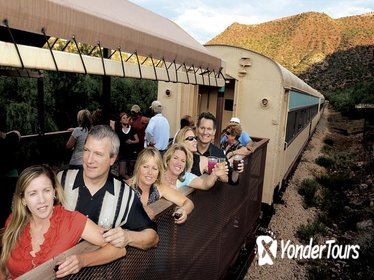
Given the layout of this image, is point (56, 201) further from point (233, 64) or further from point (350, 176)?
point (350, 176)

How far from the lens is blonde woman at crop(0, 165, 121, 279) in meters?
1.79

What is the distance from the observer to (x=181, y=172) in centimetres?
319

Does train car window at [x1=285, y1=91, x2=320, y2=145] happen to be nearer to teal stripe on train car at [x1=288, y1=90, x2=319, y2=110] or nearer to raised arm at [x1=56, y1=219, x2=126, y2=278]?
teal stripe on train car at [x1=288, y1=90, x2=319, y2=110]

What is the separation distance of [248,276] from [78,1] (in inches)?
198

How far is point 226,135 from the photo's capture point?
5.29 meters

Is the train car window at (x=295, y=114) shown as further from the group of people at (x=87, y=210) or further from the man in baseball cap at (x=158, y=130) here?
the group of people at (x=87, y=210)

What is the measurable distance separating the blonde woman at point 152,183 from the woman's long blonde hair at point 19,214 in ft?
2.54

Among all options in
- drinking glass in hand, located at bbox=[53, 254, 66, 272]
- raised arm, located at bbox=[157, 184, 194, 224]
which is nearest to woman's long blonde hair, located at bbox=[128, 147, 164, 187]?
raised arm, located at bbox=[157, 184, 194, 224]

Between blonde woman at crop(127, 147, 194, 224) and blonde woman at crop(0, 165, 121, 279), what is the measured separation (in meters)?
0.79

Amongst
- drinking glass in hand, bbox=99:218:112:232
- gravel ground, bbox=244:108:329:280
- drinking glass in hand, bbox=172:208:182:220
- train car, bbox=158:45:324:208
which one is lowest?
gravel ground, bbox=244:108:329:280

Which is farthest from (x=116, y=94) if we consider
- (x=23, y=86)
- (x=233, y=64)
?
(x=233, y=64)

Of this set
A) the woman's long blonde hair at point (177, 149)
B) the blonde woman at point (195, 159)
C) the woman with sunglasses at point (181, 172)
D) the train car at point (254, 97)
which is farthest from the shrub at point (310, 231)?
the woman's long blonde hair at point (177, 149)

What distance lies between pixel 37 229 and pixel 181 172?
1524mm

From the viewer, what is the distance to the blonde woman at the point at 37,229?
1.79 metres
